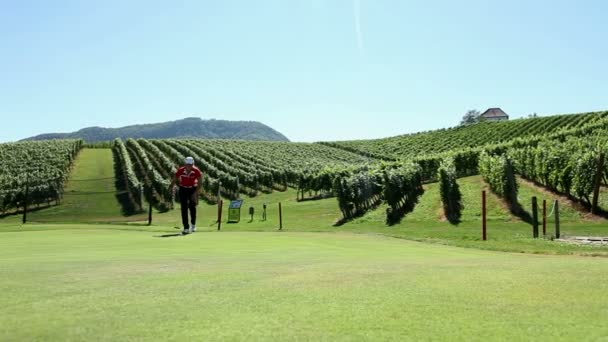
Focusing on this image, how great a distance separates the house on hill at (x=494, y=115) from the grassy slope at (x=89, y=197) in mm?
143051

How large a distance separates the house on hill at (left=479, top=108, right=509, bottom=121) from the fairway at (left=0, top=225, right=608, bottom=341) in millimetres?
191184

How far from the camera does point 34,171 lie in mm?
64625

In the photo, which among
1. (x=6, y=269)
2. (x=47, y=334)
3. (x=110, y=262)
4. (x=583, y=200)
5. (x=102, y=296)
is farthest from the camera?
(x=583, y=200)

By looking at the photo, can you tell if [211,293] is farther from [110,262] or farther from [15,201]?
[15,201]

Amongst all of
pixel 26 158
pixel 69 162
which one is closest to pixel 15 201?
pixel 69 162

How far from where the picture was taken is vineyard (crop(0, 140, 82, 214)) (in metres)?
50.5

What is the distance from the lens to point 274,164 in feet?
253

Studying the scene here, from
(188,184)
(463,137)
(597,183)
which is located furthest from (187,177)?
(463,137)

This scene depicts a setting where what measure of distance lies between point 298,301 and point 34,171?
2626 inches

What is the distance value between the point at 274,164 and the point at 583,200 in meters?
51.3

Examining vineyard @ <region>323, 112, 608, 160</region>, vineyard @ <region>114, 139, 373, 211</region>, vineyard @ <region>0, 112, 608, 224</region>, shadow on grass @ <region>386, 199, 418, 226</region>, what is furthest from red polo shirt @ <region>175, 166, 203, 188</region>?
vineyard @ <region>323, 112, 608, 160</region>

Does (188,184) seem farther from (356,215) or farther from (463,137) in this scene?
(463,137)

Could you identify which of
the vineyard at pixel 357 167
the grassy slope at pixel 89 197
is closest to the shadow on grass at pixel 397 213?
the vineyard at pixel 357 167

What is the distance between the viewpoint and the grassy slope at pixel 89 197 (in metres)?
40.9
